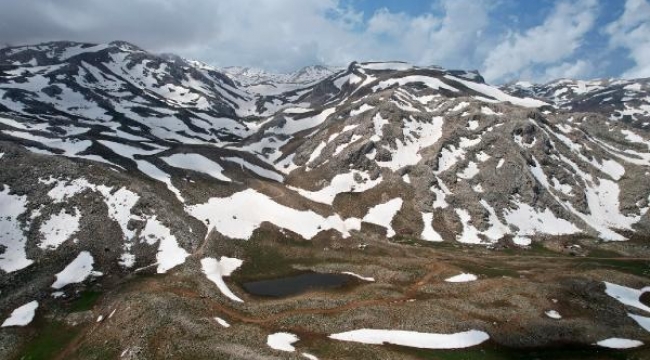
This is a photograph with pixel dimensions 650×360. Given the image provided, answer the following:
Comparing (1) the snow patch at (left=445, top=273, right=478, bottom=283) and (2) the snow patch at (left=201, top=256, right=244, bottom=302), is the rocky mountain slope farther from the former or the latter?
(1) the snow patch at (left=445, top=273, right=478, bottom=283)

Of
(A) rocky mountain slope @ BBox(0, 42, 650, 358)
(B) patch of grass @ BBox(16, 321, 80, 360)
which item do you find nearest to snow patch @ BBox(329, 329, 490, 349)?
(B) patch of grass @ BBox(16, 321, 80, 360)

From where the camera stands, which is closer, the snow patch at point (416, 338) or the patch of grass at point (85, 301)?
the snow patch at point (416, 338)

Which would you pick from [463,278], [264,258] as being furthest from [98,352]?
[463,278]

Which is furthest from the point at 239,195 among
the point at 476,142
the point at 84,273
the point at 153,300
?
the point at 476,142

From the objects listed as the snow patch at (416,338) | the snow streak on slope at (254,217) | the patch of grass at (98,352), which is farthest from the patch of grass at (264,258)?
the snow patch at (416,338)

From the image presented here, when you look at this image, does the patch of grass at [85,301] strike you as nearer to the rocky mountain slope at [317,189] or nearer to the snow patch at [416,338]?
the rocky mountain slope at [317,189]

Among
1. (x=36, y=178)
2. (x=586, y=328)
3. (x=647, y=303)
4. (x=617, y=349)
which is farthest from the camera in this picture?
(x=36, y=178)

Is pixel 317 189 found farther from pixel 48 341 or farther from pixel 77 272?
pixel 48 341

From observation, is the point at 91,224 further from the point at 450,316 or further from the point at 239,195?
the point at 450,316
